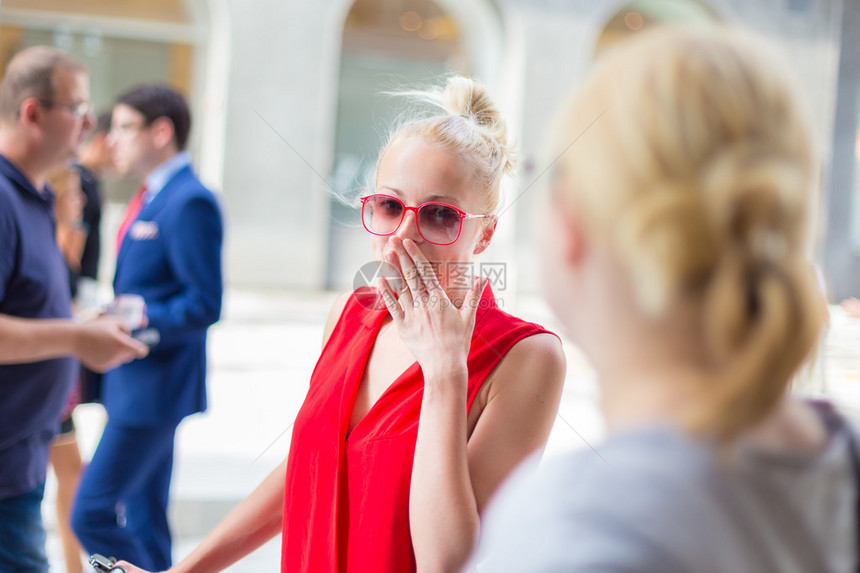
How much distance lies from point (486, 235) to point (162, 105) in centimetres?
209

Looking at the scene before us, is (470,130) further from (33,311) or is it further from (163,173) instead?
(163,173)

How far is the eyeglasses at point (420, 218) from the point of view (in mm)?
1360

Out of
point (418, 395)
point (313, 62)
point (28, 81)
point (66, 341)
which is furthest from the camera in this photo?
point (313, 62)

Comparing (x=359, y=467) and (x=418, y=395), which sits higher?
(x=418, y=395)

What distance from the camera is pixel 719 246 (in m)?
0.58

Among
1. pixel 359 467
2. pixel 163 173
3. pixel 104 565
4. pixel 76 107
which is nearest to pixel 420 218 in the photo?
pixel 359 467

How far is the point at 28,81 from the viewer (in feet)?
8.04

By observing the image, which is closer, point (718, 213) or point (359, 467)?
point (718, 213)

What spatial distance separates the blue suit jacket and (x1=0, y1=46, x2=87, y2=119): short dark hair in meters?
0.59

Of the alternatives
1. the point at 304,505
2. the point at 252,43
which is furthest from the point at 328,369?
the point at 252,43

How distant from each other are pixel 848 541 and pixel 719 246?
9.8 inches

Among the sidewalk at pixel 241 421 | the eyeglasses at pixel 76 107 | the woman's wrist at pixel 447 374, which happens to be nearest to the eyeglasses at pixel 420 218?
the woman's wrist at pixel 447 374

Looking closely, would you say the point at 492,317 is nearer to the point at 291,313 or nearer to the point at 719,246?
the point at 719,246

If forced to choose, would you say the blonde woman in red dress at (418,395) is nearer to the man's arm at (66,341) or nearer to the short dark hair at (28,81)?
the man's arm at (66,341)
